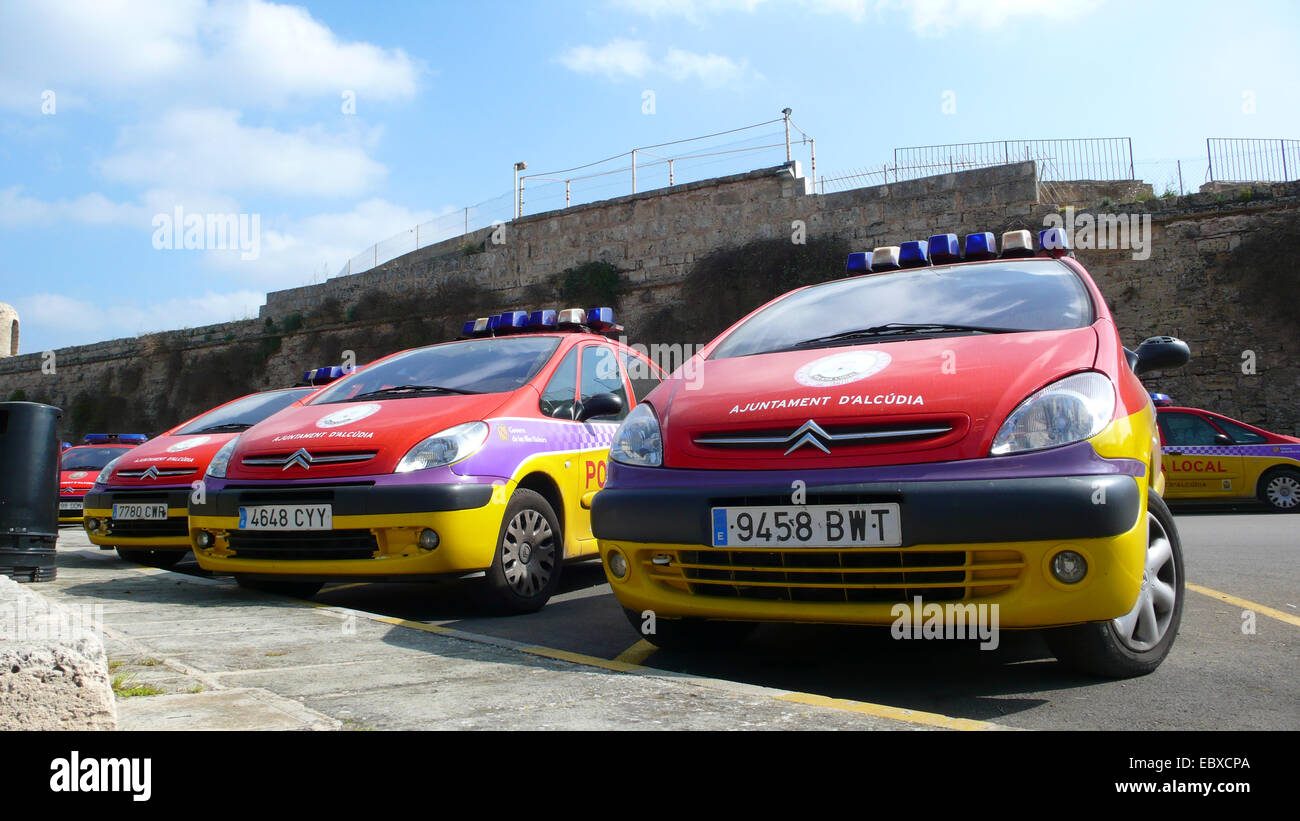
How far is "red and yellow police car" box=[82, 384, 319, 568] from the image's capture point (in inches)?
271

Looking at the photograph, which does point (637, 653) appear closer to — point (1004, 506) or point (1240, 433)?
point (1004, 506)

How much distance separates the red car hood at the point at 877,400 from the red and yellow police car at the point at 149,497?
186 inches

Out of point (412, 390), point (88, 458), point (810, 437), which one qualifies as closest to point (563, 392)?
point (412, 390)

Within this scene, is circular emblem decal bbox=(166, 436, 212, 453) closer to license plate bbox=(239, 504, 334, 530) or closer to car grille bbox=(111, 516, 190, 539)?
car grille bbox=(111, 516, 190, 539)

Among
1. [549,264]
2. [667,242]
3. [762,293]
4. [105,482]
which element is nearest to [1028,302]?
[105,482]

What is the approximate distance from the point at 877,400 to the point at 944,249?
77.8 inches

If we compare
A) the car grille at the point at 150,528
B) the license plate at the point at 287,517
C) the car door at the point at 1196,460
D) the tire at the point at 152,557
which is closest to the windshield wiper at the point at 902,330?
the license plate at the point at 287,517

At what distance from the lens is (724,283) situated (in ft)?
60.3

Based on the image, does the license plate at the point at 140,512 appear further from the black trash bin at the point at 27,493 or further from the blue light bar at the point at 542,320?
the blue light bar at the point at 542,320

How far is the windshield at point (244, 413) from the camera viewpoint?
7855 millimetres

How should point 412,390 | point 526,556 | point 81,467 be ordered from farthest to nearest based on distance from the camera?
point 81,467, point 412,390, point 526,556

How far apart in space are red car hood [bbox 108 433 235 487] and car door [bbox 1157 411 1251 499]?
433 inches
